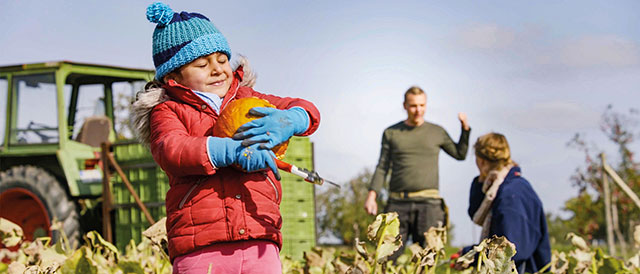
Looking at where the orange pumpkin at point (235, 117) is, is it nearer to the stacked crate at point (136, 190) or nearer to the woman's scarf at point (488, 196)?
the woman's scarf at point (488, 196)

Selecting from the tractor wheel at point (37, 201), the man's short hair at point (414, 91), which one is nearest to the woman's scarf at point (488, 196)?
the man's short hair at point (414, 91)

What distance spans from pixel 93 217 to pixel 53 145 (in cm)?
75

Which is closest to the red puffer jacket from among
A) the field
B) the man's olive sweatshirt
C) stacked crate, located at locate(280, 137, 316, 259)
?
the field

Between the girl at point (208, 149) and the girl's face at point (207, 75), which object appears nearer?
the girl at point (208, 149)

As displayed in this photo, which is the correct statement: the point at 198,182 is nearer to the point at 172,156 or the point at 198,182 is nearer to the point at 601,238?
the point at 172,156

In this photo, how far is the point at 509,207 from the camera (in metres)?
3.01

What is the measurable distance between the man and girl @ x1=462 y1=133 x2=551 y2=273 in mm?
1120

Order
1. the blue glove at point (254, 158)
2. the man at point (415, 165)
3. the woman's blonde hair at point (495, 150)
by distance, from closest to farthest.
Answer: the blue glove at point (254, 158) → the woman's blonde hair at point (495, 150) → the man at point (415, 165)

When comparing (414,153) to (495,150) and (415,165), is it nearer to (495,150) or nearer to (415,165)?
(415,165)

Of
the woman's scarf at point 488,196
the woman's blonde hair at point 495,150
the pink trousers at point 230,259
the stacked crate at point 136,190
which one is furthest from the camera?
the stacked crate at point 136,190

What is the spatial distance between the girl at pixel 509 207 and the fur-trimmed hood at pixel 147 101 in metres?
1.31

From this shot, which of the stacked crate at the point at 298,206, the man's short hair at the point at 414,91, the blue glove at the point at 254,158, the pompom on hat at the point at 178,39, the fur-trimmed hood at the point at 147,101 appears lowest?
the stacked crate at the point at 298,206

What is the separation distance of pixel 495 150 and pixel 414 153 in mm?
1339

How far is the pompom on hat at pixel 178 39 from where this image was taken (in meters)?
1.92
